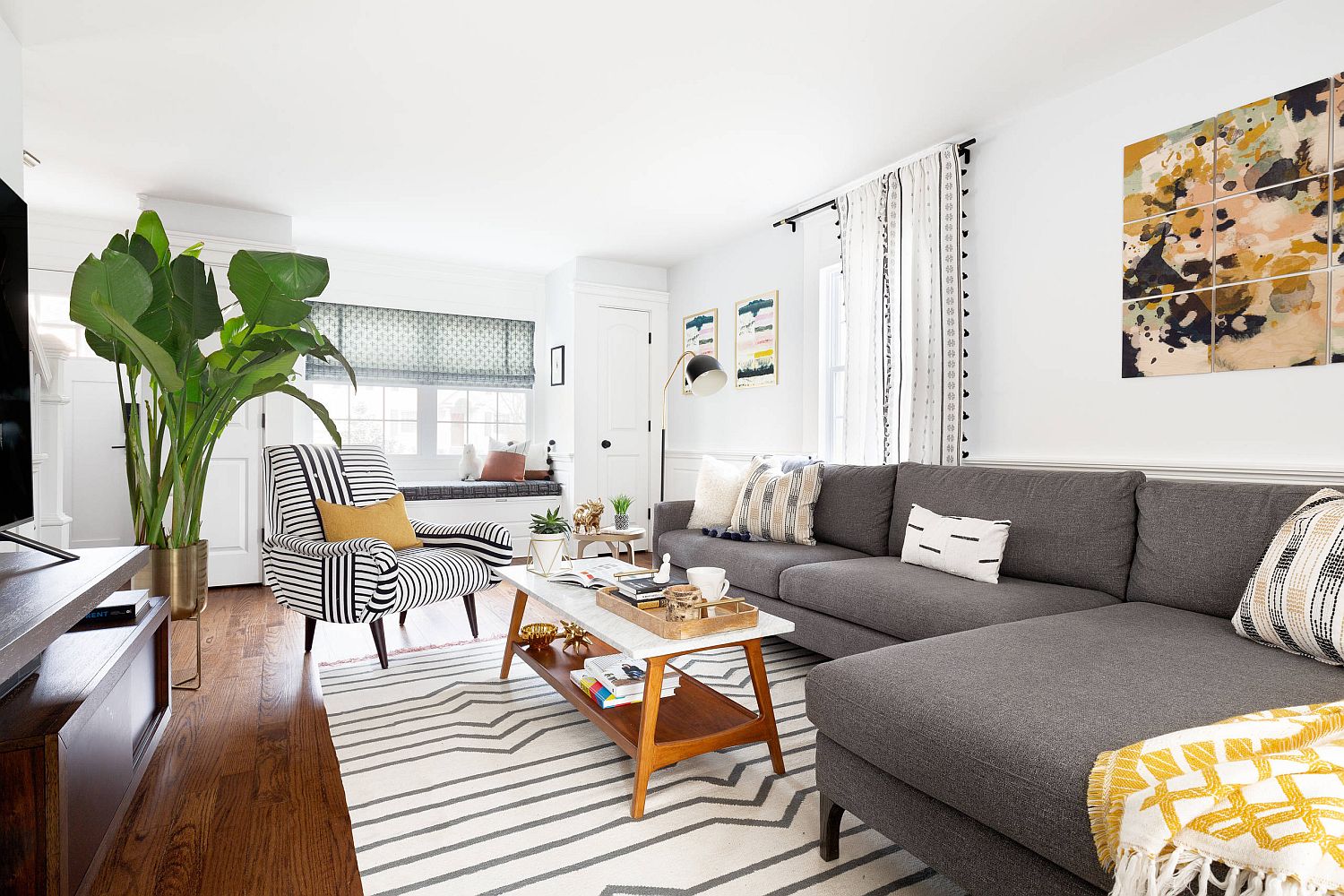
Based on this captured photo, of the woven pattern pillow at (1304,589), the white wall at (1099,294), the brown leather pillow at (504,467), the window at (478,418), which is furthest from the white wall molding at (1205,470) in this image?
the window at (478,418)

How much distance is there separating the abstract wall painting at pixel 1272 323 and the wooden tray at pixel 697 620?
1.95 metres

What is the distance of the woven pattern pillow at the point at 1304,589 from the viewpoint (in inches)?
63.3

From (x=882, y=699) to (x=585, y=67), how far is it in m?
2.56

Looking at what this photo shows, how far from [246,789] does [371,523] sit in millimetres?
1486

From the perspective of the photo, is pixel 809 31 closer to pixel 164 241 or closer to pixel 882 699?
pixel 882 699

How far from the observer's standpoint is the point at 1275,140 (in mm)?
2385

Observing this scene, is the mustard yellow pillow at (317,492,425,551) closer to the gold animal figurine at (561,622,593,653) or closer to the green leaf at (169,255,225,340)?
the green leaf at (169,255,225,340)

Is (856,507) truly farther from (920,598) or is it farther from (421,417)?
(421,417)

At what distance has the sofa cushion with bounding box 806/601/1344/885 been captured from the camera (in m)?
1.17

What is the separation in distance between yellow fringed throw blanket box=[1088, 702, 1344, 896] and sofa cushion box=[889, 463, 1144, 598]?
4.48 ft

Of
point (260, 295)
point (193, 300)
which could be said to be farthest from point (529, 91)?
point (193, 300)

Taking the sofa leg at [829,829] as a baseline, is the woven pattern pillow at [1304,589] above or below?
above

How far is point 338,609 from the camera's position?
2887 millimetres

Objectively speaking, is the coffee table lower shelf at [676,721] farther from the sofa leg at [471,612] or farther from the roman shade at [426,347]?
the roman shade at [426,347]
